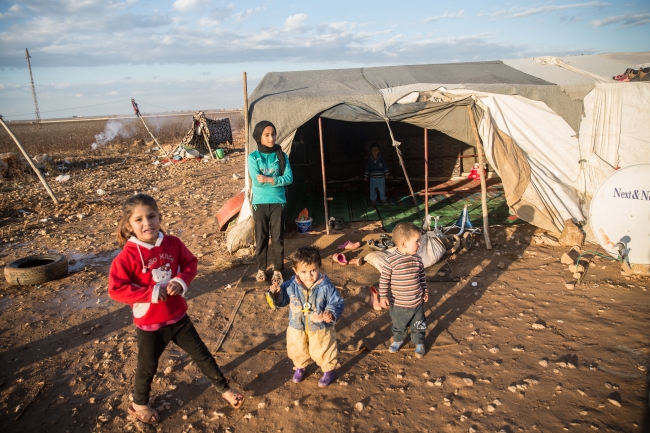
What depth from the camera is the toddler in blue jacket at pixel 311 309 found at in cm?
285

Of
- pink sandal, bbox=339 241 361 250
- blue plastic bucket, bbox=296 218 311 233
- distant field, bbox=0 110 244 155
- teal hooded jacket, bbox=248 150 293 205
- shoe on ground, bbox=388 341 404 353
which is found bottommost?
shoe on ground, bbox=388 341 404 353

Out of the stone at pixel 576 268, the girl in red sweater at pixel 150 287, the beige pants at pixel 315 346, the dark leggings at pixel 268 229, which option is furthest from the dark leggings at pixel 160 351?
the stone at pixel 576 268

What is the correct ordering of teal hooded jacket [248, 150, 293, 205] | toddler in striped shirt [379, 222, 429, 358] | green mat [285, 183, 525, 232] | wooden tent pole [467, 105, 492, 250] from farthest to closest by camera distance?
green mat [285, 183, 525, 232] → wooden tent pole [467, 105, 492, 250] → teal hooded jacket [248, 150, 293, 205] → toddler in striped shirt [379, 222, 429, 358]

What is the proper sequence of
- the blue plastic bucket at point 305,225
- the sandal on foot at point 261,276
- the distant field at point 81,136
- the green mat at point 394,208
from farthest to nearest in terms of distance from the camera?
1. the distant field at point 81,136
2. the green mat at point 394,208
3. the blue plastic bucket at point 305,225
4. the sandal on foot at point 261,276

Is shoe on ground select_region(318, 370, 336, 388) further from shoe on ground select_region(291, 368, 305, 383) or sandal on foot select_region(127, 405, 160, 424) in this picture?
sandal on foot select_region(127, 405, 160, 424)

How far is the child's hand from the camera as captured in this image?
2469mm

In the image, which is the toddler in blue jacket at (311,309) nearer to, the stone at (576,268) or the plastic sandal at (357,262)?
the plastic sandal at (357,262)

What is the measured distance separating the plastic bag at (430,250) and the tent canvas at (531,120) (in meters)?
1.48

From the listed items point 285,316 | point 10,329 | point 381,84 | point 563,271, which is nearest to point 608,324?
point 563,271

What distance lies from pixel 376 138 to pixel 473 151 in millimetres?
2442

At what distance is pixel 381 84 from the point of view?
6906 mm

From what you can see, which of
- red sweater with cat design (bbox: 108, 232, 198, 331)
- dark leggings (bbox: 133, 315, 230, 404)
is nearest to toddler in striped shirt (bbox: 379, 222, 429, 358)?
dark leggings (bbox: 133, 315, 230, 404)

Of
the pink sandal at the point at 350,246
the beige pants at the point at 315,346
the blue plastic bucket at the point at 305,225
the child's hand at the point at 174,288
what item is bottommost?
the pink sandal at the point at 350,246

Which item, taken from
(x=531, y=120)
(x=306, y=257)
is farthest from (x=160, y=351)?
(x=531, y=120)
